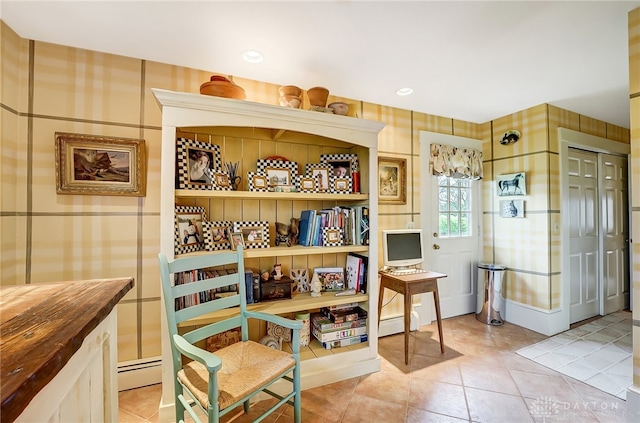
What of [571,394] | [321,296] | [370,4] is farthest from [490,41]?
[571,394]

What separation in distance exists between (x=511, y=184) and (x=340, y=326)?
97.7 inches

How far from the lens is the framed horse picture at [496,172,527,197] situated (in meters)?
2.95

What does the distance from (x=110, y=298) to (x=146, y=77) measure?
184cm

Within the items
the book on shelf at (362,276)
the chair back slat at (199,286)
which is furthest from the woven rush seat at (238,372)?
the book on shelf at (362,276)

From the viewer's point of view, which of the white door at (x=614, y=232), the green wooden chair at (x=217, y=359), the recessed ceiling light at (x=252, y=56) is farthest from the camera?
the white door at (x=614, y=232)

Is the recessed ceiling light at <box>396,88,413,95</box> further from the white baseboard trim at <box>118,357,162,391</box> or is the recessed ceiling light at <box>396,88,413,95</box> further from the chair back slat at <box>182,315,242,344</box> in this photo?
the white baseboard trim at <box>118,357,162,391</box>

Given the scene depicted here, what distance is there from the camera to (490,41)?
5.84 feet

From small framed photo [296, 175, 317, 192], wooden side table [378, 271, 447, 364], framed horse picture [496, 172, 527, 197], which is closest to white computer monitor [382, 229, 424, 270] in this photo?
wooden side table [378, 271, 447, 364]

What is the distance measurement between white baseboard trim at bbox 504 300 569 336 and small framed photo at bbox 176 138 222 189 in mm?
3372

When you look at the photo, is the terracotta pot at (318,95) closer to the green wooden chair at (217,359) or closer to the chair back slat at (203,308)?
the green wooden chair at (217,359)

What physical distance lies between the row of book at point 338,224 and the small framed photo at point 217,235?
1.89 ft

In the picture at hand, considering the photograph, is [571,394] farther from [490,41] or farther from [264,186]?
[264,186]

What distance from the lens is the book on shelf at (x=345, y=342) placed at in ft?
7.03

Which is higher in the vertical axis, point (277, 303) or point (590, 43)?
point (590, 43)
